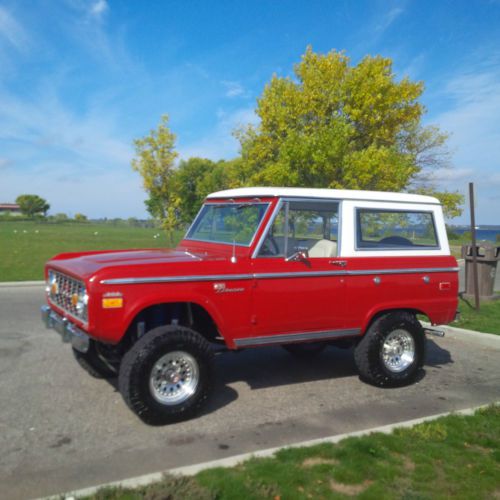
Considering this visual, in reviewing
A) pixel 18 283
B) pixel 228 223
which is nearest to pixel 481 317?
pixel 228 223

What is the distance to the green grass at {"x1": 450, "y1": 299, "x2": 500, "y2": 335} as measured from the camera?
874cm

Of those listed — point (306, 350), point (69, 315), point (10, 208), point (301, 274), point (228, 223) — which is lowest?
point (306, 350)

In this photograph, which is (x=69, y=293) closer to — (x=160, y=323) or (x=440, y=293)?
(x=160, y=323)

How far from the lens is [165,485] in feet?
10.9

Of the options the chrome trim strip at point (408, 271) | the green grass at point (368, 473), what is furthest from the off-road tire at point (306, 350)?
the green grass at point (368, 473)

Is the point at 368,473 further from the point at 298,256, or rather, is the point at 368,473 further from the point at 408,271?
the point at 408,271

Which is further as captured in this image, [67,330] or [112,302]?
[67,330]

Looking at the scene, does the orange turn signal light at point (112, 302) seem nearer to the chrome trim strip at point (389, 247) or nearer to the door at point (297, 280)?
the door at point (297, 280)

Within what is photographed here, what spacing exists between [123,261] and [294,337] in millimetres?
1857

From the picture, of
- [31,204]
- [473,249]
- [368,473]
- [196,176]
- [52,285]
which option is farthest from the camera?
[31,204]

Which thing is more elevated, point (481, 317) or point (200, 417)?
point (200, 417)

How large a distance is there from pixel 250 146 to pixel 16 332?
11.1 metres

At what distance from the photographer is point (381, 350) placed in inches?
227

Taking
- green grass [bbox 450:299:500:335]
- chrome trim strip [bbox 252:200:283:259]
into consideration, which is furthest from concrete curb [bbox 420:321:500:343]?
chrome trim strip [bbox 252:200:283:259]
